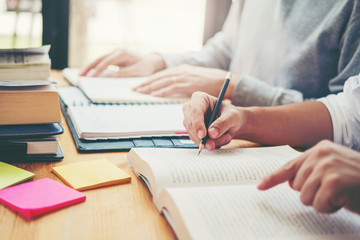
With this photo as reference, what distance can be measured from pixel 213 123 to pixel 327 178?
0.29 meters

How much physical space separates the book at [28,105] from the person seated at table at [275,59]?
0.48m

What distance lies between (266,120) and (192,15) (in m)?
4.55

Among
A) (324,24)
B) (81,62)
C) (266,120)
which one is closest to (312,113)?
(266,120)

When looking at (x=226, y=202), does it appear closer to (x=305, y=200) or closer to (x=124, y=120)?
(x=305, y=200)

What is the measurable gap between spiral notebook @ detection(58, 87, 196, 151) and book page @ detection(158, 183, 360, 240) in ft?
0.86

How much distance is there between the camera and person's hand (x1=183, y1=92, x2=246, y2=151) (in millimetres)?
716

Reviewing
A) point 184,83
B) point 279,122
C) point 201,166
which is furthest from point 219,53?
point 201,166

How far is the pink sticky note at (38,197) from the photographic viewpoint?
1.69 feet

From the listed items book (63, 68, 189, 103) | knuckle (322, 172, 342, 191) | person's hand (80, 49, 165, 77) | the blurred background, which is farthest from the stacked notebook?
knuckle (322, 172, 342, 191)

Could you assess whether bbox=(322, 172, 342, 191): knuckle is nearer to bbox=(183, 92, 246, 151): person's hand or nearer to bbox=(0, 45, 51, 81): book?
bbox=(183, 92, 246, 151): person's hand

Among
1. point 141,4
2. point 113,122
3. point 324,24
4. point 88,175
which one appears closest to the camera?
point 88,175

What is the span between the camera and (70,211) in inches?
20.9

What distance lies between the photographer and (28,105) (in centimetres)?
67

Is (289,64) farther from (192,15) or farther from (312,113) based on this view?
(192,15)
